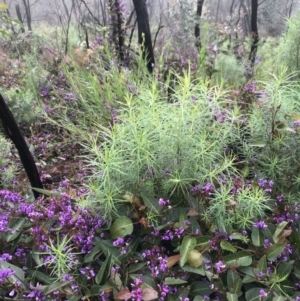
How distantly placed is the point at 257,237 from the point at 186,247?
0.31 meters

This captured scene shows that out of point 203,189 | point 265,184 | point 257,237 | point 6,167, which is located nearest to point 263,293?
point 257,237

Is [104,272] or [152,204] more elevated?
[152,204]

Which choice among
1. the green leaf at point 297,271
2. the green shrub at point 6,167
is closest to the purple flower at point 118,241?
the green leaf at point 297,271

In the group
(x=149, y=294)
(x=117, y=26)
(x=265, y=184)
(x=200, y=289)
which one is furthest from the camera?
(x=117, y=26)

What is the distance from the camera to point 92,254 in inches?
59.2

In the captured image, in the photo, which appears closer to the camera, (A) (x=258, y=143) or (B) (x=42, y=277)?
(B) (x=42, y=277)

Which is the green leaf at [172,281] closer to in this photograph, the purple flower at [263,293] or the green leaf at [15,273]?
the purple flower at [263,293]

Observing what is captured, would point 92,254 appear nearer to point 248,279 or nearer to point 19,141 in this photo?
point 248,279

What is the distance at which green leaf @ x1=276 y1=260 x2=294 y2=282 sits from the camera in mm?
1451

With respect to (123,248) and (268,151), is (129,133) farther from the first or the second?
(268,151)

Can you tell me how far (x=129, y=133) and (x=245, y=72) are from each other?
8.87 ft

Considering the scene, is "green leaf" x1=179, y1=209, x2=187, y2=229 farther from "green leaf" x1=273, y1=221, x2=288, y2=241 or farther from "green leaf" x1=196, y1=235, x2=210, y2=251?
"green leaf" x1=273, y1=221, x2=288, y2=241

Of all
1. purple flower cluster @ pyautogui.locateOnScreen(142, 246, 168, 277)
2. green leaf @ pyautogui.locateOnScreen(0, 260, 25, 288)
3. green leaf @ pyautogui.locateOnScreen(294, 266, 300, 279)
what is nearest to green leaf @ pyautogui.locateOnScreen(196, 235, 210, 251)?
purple flower cluster @ pyautogui.locateOnScreen(142, 246, 168, 277)

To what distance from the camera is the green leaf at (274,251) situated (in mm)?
1485
